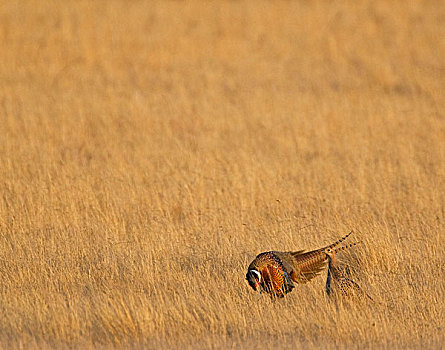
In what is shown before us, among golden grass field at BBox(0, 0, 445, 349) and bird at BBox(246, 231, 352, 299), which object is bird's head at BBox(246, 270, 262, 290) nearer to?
bird at BBox(246, 231, 352, 299)

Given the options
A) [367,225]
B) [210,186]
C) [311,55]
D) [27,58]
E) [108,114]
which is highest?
[27,58]

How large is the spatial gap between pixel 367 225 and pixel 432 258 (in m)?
0.93

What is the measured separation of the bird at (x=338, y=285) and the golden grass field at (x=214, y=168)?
5.7 inches

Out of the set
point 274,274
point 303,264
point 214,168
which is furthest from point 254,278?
point 214,168

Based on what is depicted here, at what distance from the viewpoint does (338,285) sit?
261 inches

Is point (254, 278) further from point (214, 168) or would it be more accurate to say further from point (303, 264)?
point (214, 168)

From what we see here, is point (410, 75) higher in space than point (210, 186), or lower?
higher

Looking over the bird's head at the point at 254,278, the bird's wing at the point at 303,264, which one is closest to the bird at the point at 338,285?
the bird's wing at the point at 303,264

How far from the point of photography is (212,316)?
6254 mm

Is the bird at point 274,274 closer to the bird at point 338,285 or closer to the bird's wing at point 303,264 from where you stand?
the bird's wing at point 303,264

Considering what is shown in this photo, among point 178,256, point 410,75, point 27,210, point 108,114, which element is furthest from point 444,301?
point 410,75

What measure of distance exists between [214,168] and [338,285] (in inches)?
179

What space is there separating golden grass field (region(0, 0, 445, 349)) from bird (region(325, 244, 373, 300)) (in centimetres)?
14

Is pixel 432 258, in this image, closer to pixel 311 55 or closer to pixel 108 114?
pixel 108 114
